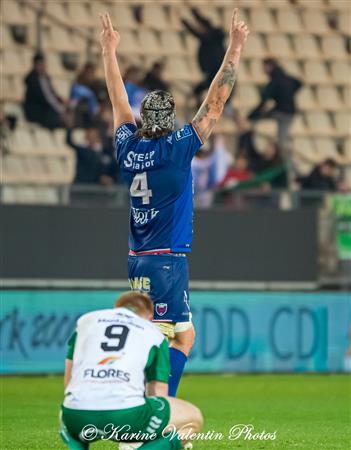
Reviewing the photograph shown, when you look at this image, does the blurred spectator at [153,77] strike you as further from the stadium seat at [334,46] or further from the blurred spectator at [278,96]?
the stadium seat at [334,46]

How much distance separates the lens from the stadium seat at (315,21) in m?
23.7

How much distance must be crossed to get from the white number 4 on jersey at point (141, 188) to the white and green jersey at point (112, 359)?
2162 mm

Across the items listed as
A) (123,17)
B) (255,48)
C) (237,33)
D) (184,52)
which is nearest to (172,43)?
(184,52)

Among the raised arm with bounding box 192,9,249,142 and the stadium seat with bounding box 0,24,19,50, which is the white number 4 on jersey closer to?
the raised arm with bounding box 192,9,249,142

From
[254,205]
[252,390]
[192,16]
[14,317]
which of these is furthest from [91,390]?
[192,16]

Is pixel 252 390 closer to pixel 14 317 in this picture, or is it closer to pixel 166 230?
pixel 14 317

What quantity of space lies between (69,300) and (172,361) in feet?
26.6

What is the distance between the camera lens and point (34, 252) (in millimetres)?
16797

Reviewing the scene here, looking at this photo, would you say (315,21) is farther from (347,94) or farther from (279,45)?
(347,94)

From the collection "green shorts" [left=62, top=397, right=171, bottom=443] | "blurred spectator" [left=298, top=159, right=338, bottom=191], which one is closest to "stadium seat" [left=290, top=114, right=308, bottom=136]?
"blurred spectator" [left=298, top=159, right=338, bottom=191]

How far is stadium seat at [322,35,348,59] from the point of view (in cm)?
2358

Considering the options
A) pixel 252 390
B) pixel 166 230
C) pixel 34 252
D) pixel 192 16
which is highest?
pixel 192 16

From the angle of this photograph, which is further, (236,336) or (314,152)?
(314,152)

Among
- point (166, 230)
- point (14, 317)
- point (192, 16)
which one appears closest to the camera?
point (166, 230)
